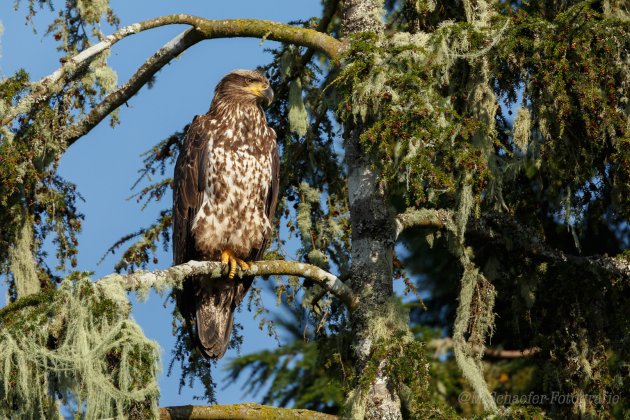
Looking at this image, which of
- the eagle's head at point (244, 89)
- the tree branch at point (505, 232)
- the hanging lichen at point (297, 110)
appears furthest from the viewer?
the eagle's head at point (244, 89)

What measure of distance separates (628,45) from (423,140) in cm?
141

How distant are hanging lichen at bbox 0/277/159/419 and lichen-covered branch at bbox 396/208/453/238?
2.13 metres

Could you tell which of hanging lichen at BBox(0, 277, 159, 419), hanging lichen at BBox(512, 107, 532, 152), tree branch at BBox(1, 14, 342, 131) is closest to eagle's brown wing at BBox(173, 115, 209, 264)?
tree branch at BBox(1, 14, 342, 131)

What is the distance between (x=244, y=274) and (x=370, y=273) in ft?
2.80

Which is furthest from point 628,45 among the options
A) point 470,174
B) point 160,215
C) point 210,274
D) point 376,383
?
point 160,215

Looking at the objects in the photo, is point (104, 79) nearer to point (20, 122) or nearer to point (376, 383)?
point (20, 122)

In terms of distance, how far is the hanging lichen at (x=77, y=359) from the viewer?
4.57 m

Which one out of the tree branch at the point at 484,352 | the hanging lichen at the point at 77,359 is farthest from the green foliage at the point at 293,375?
the hanging lichen at the point at 77,359

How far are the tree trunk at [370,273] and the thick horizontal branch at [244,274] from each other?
11cm

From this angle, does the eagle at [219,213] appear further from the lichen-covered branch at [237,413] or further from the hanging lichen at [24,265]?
the lichen-covered branch at [237,413]

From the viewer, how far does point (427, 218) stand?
6488 mm

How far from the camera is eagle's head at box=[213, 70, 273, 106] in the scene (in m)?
7.36

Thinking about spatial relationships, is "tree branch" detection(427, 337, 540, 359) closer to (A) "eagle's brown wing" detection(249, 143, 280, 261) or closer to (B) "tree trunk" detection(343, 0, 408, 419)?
(A) "eagle's brown wing" detection(249, 143, 280, 261)

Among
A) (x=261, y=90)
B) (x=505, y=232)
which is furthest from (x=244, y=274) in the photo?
(x=505, y=232)
